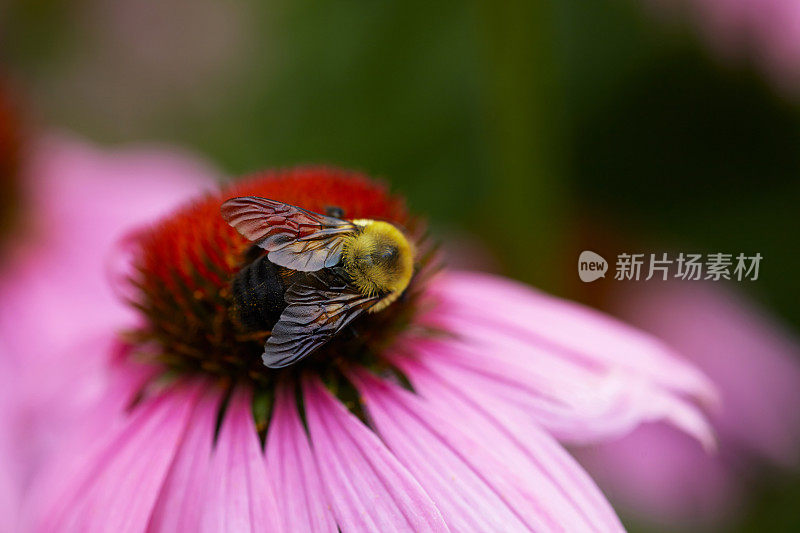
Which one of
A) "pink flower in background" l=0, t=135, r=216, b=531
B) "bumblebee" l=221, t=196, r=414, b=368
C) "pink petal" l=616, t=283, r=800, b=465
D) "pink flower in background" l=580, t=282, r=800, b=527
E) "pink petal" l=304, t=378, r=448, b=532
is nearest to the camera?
"pink petal" l=304, t=378, r=448, b=532

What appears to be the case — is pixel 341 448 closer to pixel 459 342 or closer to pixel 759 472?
pixel 459 342

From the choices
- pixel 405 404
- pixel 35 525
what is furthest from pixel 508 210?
pixel 35 525

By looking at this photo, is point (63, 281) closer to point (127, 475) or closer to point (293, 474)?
point (127, 475)

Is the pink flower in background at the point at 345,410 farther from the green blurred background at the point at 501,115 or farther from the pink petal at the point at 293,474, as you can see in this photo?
the green blurred background at the point at 501,115

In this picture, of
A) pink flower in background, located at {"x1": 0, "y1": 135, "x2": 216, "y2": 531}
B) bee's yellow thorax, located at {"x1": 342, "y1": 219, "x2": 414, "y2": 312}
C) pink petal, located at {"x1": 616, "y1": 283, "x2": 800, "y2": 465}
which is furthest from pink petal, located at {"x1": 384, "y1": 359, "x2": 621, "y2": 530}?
pink petal, located at {"x1": 616, "y1": 283, "x2": 800, "y2": 465}

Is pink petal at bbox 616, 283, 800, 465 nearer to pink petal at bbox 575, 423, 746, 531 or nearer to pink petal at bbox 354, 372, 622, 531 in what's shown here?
pink petal at bbox 575, 423, 746, 531

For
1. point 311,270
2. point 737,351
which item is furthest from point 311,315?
point 737,351
